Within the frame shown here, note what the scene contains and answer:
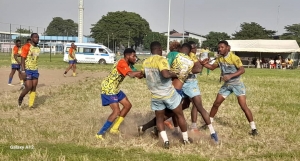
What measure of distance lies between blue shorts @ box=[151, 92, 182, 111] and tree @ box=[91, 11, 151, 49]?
8071cm

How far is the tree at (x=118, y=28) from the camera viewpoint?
293 feet

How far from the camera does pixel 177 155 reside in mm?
5762

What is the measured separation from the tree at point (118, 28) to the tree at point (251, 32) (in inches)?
997

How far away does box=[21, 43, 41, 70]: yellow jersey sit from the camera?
9.94 meters

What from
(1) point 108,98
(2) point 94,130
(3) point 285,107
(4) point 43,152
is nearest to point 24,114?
(2) point 94,130

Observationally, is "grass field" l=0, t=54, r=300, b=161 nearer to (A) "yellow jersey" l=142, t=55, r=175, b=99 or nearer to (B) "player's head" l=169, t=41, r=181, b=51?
(A) "yellow jersey" l=142, t=55, r=175, b=99

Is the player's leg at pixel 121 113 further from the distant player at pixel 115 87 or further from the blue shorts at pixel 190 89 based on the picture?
the blue shorts at pixel 190 89

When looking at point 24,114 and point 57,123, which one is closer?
point 57,123

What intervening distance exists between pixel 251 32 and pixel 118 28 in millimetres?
31265

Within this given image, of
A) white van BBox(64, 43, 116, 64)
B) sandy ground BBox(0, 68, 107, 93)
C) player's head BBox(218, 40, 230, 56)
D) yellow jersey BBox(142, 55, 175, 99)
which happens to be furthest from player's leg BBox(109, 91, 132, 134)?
white van BBox(64, 43, 116, 64)

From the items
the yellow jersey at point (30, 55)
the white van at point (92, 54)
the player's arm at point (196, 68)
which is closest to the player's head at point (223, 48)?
the player's arm at point (196, 68)

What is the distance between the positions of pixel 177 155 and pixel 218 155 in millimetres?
687

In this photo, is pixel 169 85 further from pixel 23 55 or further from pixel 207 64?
pixel 23 55

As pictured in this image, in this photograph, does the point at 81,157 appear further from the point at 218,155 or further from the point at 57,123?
the point at 57,123
